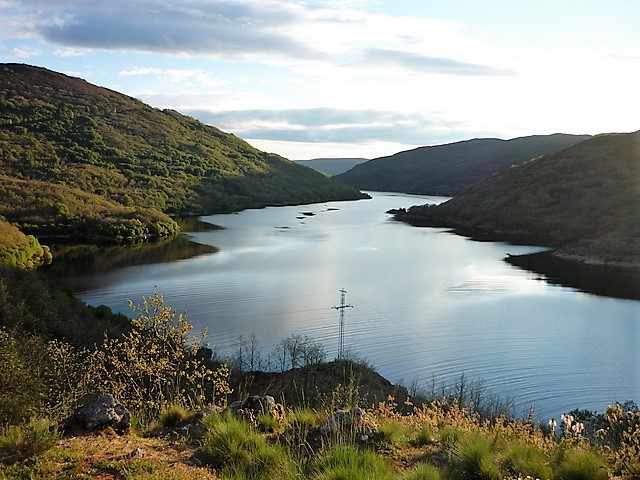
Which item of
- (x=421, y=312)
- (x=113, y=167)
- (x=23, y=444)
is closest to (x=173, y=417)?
(x=23, y=444)

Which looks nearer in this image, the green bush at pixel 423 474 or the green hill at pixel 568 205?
the green bush at pixel 423 474

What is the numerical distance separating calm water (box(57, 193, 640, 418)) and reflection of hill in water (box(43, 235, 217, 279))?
220 cm

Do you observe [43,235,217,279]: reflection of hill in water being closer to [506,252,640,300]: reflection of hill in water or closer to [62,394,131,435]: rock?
[506,252,640,300]: reflection of hill in water

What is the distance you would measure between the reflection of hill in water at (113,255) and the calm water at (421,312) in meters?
2.20

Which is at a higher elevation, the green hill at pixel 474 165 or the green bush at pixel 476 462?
the green hill at pixel 474 165

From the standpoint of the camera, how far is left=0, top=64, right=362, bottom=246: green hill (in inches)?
2470

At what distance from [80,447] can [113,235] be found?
58261mm

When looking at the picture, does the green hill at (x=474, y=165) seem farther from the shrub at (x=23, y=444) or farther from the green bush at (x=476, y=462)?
the shrub at (x=23, y=444)

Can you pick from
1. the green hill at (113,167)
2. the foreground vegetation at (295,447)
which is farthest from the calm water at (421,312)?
the green hill at (113,167)

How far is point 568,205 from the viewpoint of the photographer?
252ft

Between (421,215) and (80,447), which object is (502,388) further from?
(421,215)

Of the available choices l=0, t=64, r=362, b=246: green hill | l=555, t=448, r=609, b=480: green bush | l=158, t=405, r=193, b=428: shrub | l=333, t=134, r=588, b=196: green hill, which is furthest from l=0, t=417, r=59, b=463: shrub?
l=333, t=134, r=588, b=196: green hill

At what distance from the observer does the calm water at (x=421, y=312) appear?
22578 millimetres

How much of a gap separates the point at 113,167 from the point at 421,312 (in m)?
72.9
